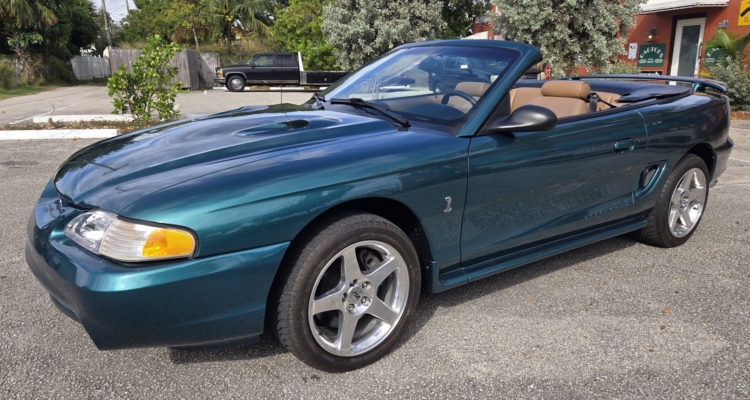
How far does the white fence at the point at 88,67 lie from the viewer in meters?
34.3

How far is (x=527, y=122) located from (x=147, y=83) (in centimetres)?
862

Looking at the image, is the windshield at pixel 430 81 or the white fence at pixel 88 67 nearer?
the windshield at pixel 430 81

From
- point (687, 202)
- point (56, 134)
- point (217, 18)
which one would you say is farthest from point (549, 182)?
point (217, 18)

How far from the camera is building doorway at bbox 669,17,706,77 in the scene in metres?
15.0

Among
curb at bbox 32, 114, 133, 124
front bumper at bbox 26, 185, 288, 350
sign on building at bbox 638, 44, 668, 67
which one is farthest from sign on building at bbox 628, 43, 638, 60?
front bumper at bbox 26, 185, 288, 350

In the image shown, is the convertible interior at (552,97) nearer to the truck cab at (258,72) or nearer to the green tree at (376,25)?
the green tree at (376,25)

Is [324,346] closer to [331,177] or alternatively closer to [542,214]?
[331,177]

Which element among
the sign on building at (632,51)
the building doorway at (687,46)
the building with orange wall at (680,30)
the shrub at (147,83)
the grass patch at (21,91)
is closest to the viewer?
the shrub at (147,83)

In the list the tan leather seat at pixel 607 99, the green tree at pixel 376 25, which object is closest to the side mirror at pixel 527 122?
the tan leather seat at pixel 607 99

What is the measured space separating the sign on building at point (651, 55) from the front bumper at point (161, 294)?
1677cm

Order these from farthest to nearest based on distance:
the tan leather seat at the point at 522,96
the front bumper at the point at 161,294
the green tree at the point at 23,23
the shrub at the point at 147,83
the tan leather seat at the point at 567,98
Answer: the green tree at the point at 23,23, the shrub at the point at 147,83, the tan leather seat at the point at 522,96, the tan leather seat at the point at 567,98, the front bumper at the point at 161,294

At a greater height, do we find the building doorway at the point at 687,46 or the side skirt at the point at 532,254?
the building doorway at the point at 687,46

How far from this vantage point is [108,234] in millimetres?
2080

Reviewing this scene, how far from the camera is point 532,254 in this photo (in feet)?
10.3
